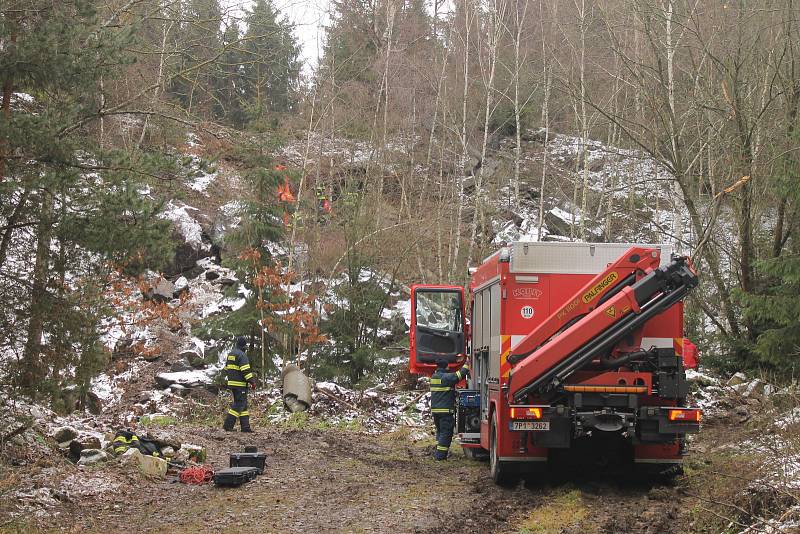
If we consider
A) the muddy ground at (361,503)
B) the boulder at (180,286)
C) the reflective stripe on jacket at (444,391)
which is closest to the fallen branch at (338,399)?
the reflective stripe on jacket at (444,391)

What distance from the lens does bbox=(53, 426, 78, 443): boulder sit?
11.4 m

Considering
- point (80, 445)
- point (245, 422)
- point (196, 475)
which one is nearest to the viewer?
point (196, 475)

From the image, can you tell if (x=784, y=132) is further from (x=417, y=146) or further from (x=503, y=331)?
(x=417, y=146)

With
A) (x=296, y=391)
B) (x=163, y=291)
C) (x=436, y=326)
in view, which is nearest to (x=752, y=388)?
(x=436, y=326)

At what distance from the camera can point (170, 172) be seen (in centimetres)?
1054

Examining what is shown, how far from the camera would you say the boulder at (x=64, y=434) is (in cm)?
1144

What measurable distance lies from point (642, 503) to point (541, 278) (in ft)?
9.35

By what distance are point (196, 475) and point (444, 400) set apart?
416 cm

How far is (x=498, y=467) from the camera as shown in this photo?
10.0m

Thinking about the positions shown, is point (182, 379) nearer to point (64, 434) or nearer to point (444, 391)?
point (64, 434)

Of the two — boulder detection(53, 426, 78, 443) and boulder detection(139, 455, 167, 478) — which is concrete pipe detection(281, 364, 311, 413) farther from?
boulder detection(139, 455, 167, 478)

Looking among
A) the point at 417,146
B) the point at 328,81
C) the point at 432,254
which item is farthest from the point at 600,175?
the point at 328,81

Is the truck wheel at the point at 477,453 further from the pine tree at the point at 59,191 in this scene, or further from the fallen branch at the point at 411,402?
the fallen branch at the point at 411,402

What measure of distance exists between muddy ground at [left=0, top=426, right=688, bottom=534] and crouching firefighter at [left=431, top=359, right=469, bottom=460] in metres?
0.74
